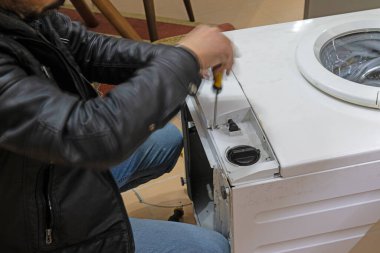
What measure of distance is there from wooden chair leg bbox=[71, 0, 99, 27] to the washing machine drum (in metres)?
1.65

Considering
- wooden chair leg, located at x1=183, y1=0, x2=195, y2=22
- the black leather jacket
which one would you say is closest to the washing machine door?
the black leather jacket

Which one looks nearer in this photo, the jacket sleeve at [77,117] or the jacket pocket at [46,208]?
the jacket sleeve at [77,117]

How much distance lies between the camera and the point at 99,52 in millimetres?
1082

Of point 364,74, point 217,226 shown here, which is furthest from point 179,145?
point 364,74

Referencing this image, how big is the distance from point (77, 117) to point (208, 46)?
0.26 meters

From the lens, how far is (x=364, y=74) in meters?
1.25

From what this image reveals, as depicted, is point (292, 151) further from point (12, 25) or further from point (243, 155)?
point (12, 25)

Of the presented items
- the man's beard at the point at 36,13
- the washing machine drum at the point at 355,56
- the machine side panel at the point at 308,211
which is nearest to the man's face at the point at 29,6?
the man's beard at the point at 36,13

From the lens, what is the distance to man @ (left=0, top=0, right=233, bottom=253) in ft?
2.24

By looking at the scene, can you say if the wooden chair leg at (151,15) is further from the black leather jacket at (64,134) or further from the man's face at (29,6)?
the man's face at (29,6)

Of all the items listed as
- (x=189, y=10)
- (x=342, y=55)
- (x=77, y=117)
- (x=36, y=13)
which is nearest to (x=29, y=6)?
(x=36, y=13)

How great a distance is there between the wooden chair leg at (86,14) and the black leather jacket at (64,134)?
1.69 m

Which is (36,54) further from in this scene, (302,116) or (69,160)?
(302,116)

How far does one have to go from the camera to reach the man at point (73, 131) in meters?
0.68
